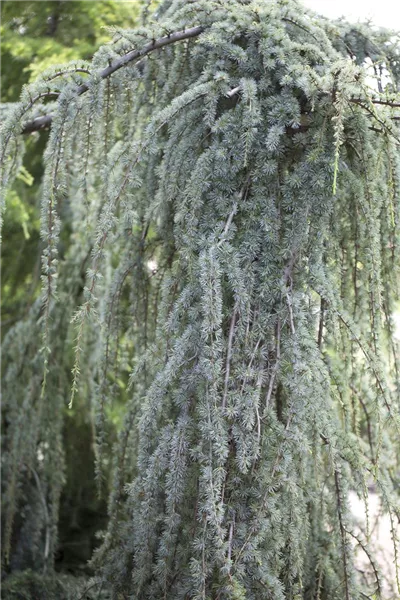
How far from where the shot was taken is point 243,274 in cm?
146

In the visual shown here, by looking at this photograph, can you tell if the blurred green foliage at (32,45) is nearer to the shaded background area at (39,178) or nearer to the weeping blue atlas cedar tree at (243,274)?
the shaded background area at (39,178)

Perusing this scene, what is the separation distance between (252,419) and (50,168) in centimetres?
73

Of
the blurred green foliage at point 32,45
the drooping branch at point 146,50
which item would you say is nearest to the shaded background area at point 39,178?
the blurred green foliage at point 32,45

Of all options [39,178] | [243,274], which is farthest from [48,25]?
[243,274]

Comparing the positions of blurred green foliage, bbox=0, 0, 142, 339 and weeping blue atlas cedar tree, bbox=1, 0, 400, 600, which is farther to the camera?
blurred green foliage, bbox=0, 0, 142, 339

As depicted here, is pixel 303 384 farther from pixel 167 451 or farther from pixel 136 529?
pixel 136 529

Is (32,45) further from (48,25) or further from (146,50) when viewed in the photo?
(146,50)

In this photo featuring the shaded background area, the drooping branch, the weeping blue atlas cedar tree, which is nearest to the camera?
the weeping blue atlas cedar tree

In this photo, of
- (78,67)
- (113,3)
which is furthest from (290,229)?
(113,3)

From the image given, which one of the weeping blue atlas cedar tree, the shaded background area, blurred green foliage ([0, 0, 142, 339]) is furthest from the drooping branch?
blurred green foliage ([0, 0, 142, 339])

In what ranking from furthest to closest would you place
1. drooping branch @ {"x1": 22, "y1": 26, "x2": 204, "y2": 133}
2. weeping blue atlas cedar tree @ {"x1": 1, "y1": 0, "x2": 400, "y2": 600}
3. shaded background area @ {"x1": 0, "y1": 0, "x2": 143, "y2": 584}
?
shaded background area @ {"x1": 0, "y1": 0, "x2": 143, "y2": 584} < drooping branch @ {"x1": 22, "y1": 26, "x2": 204, "y2": 133} < weeping blue atlas cedar tree @ {"x1": 1, "y1": 0, "x2": 400, "y2": 600}

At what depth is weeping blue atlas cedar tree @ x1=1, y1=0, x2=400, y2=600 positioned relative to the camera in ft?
4.60

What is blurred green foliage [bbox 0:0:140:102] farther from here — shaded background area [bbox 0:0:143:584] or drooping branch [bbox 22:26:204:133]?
drooping branch [bbox 22:26:204:133]

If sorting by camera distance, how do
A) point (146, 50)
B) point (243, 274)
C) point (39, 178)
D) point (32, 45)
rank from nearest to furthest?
point (243, 274) → point (146, 50) → point (32, 45) → point (39, 178)
